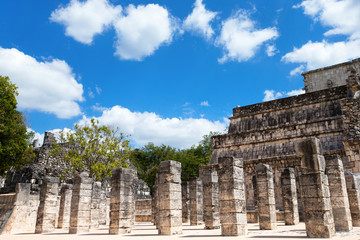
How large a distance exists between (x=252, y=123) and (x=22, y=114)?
55.9 ft

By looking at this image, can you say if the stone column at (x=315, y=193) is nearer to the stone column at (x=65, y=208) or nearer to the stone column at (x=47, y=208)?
the stone column at (x=47, y=208)

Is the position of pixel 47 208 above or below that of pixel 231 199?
below

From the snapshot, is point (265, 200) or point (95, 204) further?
point (95, 204)

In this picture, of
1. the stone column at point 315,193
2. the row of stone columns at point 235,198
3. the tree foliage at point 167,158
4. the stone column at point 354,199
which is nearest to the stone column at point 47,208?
the row of stone columns at point 235,198

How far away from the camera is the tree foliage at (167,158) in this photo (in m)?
40.8

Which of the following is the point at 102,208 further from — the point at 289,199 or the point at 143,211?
the point at 289,199

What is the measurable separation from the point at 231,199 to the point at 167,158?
33602mm

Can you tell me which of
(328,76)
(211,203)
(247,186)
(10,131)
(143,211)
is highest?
(328,76)

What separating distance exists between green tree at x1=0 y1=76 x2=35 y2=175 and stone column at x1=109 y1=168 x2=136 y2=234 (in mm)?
9167

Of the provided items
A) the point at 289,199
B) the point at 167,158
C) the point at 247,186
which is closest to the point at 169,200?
the point at 289,199

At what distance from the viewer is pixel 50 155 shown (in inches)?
926

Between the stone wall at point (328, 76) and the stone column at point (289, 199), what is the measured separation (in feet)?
59.8

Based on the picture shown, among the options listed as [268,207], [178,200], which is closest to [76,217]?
[178,200]

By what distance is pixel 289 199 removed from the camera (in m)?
14.3
